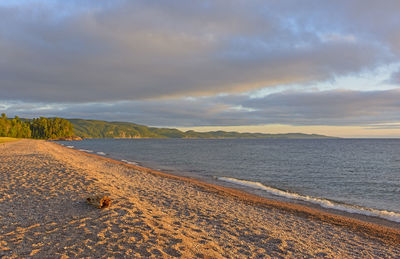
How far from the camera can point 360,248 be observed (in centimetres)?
1080

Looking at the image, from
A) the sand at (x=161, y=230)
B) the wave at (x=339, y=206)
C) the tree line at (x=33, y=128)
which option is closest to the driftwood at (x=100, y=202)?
the sand at (x=161, y=230)

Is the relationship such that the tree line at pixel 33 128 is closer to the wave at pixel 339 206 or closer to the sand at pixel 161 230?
the sand at pixel 161 230

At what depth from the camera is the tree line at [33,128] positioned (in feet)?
425

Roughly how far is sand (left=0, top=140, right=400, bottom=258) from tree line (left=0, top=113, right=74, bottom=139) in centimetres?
14616

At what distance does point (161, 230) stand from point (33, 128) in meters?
200

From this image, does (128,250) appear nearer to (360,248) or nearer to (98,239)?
(98,239)

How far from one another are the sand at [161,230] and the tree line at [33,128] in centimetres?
14616

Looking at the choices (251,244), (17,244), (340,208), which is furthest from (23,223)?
(340,208)

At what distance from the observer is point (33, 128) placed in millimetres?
170875

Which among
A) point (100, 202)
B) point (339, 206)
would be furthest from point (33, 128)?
point (339, 206)

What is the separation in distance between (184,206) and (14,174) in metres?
14.4

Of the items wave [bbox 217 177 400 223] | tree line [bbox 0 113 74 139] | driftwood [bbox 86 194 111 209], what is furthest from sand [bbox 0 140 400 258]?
tree line [bbox 0 113 74 139]

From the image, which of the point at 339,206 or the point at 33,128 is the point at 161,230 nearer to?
the point at 339,206

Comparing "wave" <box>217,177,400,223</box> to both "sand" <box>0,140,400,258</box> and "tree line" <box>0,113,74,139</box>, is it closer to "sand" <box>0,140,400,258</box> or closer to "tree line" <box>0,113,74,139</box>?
"sand" <box>0,140,400,258</box>
